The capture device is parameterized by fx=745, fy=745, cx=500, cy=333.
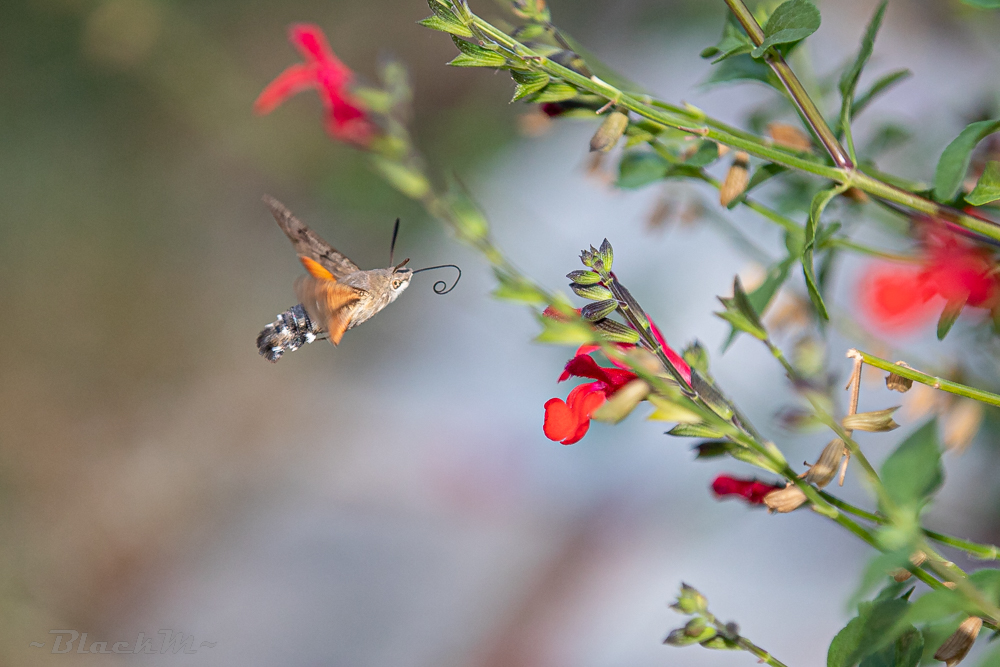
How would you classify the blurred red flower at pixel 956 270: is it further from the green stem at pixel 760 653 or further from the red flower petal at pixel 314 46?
the red flower petal at pixel 314 46

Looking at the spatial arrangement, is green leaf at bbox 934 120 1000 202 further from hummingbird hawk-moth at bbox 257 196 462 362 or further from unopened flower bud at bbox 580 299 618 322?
hummingbird hawk-moth at bbox 257 196 462 362

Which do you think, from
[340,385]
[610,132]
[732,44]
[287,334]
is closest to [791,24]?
[732,44]

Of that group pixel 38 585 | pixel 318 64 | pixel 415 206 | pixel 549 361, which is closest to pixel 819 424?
pixel 318 64

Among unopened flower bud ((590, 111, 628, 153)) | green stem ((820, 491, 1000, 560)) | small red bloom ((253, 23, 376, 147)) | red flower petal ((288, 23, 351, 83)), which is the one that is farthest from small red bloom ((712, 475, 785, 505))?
red flower petal ((288, 23, 351, 83))

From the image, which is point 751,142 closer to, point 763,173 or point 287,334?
point 763,173

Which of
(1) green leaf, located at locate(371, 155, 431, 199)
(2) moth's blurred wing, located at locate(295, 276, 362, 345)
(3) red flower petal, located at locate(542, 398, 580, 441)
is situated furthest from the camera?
(1) green leaf, located at locate(371, 155, 431, 199)

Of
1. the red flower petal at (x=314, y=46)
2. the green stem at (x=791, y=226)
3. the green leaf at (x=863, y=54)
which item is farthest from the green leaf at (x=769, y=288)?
the red flower petal at (x=314, y=46)
